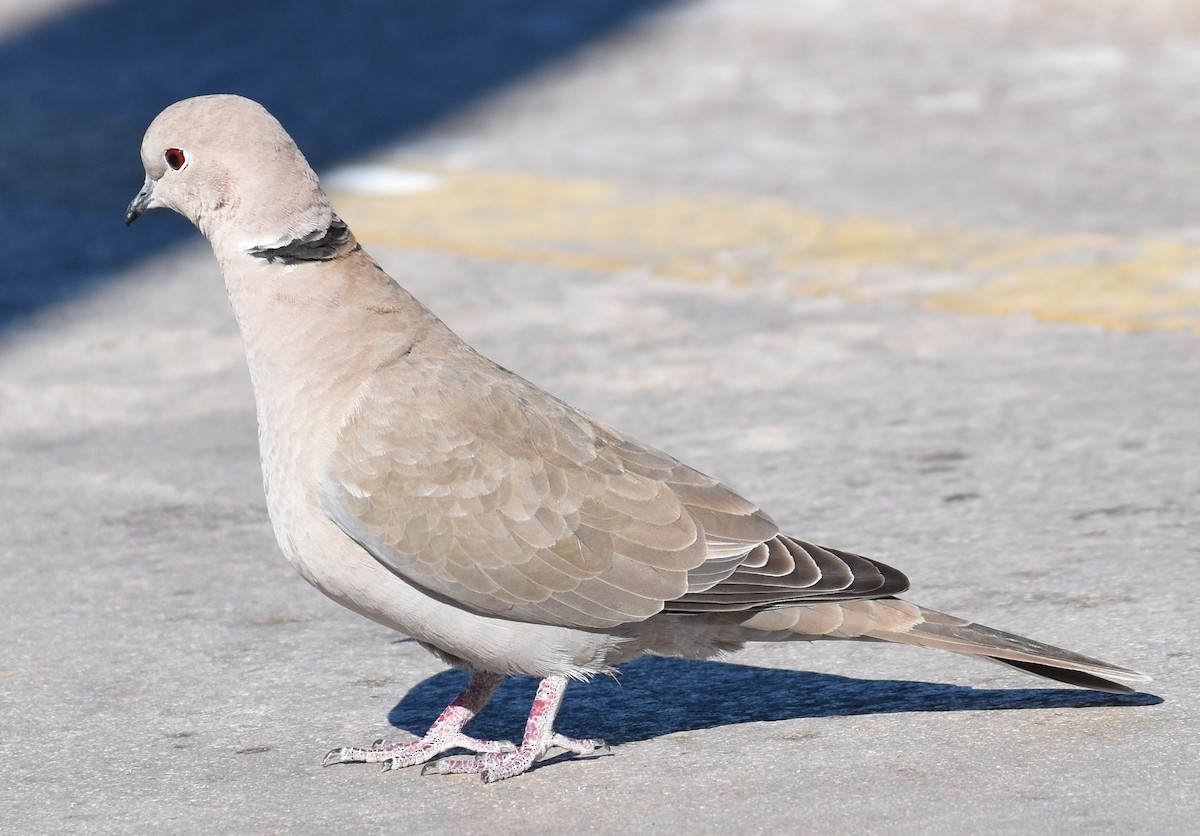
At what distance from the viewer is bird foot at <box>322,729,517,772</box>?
357 cm

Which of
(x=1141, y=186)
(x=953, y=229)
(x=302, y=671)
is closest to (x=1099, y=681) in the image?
(x=302, y=671)

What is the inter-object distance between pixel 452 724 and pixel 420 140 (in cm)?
533

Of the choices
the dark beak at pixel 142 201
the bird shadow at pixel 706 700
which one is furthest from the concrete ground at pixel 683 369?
the dark beak at pixel 142 201

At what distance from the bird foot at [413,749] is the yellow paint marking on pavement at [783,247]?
3.22 metres

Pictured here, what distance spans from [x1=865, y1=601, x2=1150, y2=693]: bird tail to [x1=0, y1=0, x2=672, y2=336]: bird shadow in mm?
4605

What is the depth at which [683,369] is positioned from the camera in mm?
5992

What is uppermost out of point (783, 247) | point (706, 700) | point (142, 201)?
point (142, 201)

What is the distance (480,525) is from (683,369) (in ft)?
8.25

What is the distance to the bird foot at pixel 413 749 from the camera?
3566 mm

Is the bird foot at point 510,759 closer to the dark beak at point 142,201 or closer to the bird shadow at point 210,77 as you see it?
the dark beak at point 142,201

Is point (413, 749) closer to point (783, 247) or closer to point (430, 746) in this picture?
point (430, 746)

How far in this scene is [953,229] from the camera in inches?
277

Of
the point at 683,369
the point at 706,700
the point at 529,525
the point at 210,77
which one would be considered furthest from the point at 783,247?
the point at 210,77

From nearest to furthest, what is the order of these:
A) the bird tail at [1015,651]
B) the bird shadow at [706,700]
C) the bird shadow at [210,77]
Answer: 1. the bird tail at [1015,651]
2. the bird shadow at [706,700]
3. the bird shadow at [210,77]
